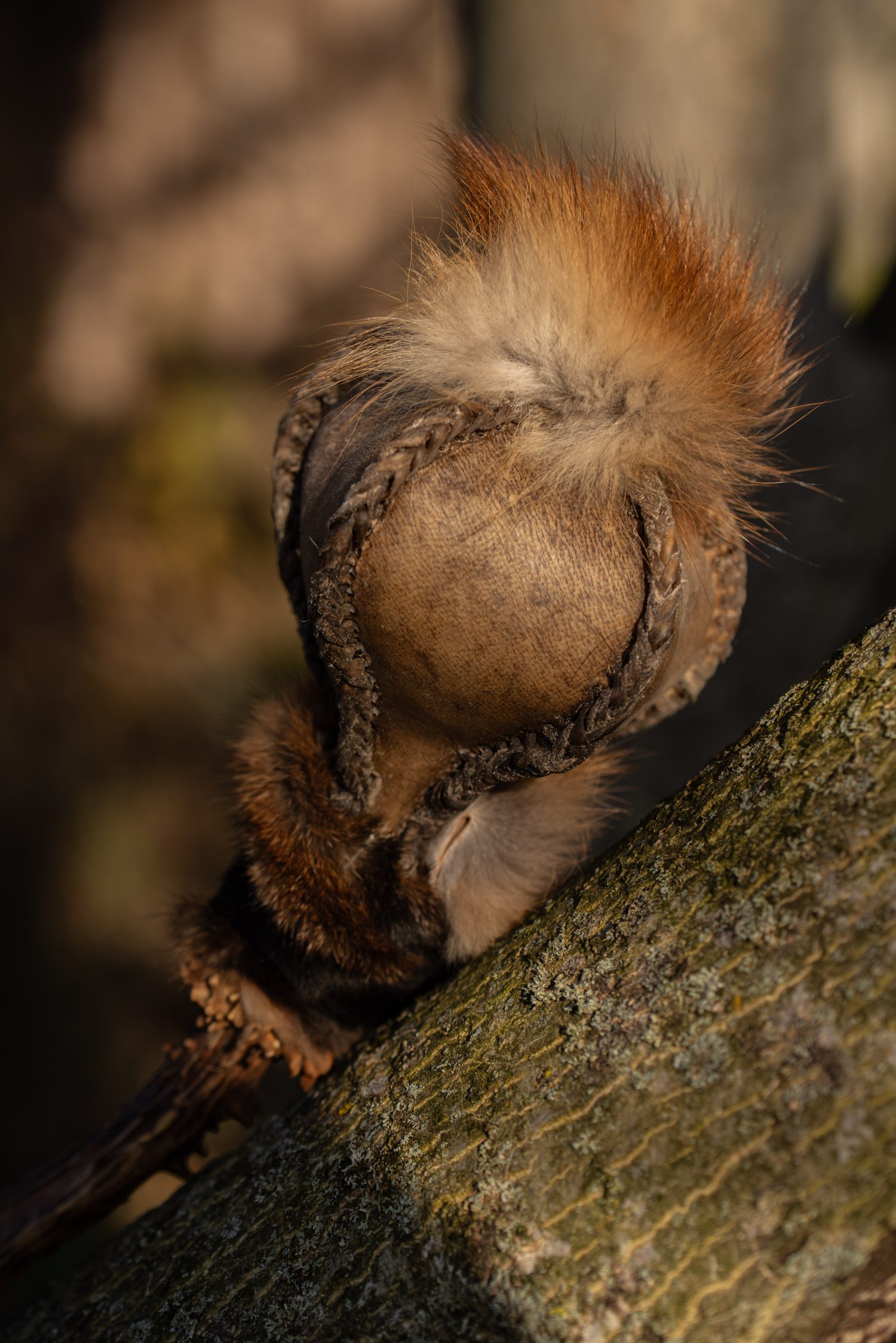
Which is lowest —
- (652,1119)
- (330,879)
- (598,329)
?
(652,1119)

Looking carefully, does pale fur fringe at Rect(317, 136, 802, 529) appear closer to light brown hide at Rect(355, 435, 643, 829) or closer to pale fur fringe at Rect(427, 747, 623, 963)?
light brown hide at Rect(355, 435, 643, 829)

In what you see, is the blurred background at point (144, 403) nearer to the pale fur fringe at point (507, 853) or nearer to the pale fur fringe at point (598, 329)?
the pale fur fringe at point (507, 853)

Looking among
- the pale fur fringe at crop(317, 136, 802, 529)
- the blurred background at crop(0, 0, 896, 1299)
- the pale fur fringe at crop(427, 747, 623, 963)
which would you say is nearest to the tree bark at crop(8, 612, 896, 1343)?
the pale fur fringe at crop(427, 747, 623, 963)

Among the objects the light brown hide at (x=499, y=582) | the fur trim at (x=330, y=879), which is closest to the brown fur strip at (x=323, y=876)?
the fur trim at (x=330, y=879)

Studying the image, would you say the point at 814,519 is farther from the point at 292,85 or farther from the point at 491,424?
the point at 292,85

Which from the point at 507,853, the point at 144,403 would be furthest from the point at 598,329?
the point at 144,403

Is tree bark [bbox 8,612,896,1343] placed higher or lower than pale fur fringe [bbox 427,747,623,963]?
lower

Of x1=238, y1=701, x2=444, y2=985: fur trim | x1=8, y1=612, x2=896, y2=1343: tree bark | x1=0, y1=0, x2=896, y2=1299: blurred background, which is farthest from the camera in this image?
x1=0, y1=0, x2=896, y2=1299: blurred background

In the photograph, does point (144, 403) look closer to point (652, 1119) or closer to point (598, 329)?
point (598, 329)
